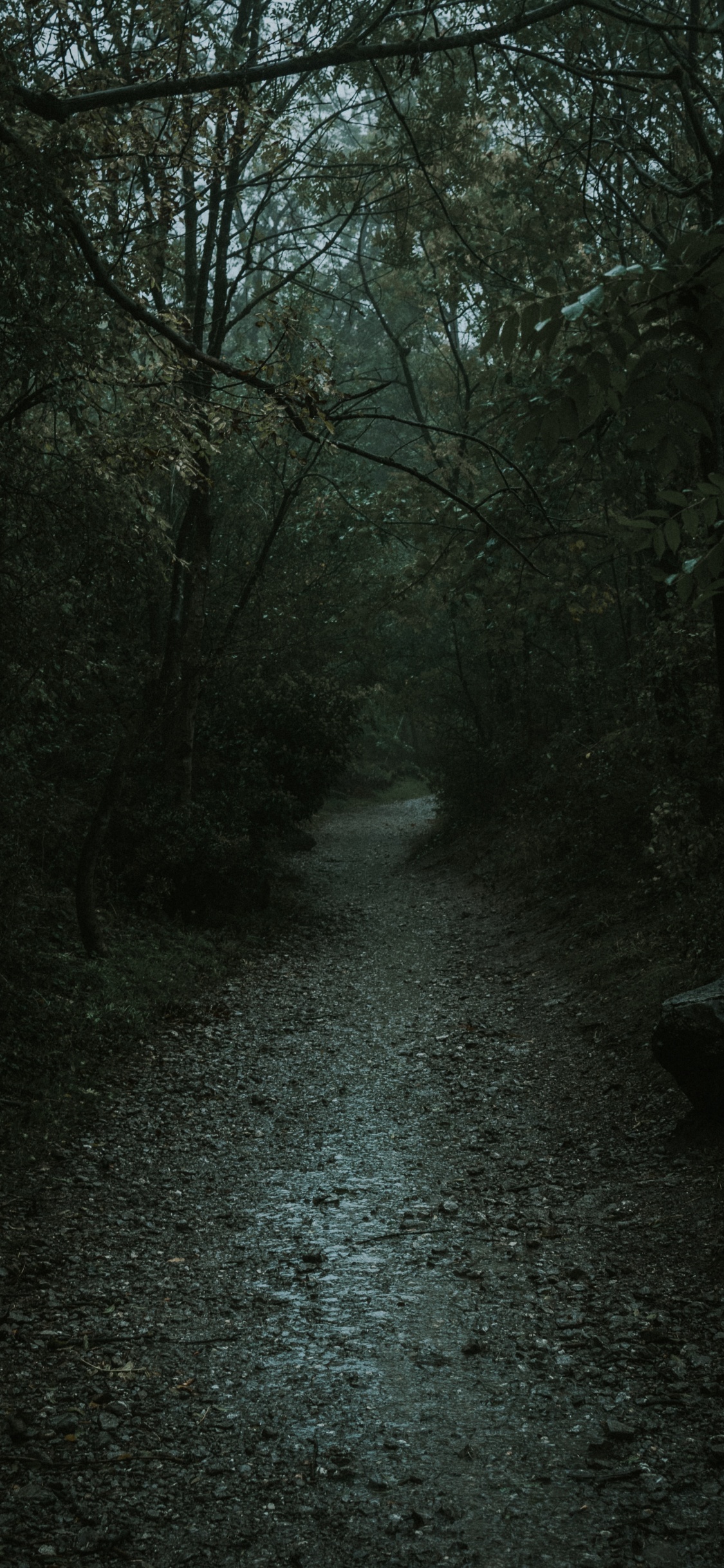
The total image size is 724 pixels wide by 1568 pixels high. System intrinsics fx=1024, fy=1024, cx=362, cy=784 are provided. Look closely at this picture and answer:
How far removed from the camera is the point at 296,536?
65.7ft

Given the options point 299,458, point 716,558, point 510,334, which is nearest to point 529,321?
point 510,334

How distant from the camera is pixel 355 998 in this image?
35.9 ft

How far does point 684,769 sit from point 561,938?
282 centimetres

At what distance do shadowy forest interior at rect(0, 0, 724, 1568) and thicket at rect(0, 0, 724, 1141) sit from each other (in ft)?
0.17

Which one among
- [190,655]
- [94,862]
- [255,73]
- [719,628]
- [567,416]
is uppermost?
[255,73]

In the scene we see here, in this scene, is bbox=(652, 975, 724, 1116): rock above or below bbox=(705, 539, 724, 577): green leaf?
below

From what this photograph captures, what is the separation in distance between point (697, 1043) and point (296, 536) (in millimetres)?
15945

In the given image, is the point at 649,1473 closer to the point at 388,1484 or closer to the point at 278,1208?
the point at 388,1484

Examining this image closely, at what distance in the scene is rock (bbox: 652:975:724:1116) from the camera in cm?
564

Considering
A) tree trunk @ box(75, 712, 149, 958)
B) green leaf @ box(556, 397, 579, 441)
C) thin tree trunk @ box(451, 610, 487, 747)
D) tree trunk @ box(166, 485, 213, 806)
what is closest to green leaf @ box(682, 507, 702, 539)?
green leaf @ box(556, 397, 579, 441)

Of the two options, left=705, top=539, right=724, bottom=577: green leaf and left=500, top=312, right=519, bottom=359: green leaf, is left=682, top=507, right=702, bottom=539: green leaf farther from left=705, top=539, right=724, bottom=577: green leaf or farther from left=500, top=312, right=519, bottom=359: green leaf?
left=500, top=312, right=519, bottom=359: green leaf

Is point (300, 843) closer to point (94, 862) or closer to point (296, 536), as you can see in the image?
point (296, 536)

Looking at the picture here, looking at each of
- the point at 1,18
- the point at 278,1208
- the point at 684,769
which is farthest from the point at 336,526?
the point at 278,1208

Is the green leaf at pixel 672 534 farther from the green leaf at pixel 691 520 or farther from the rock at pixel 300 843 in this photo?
the rock at pixel 300 843
